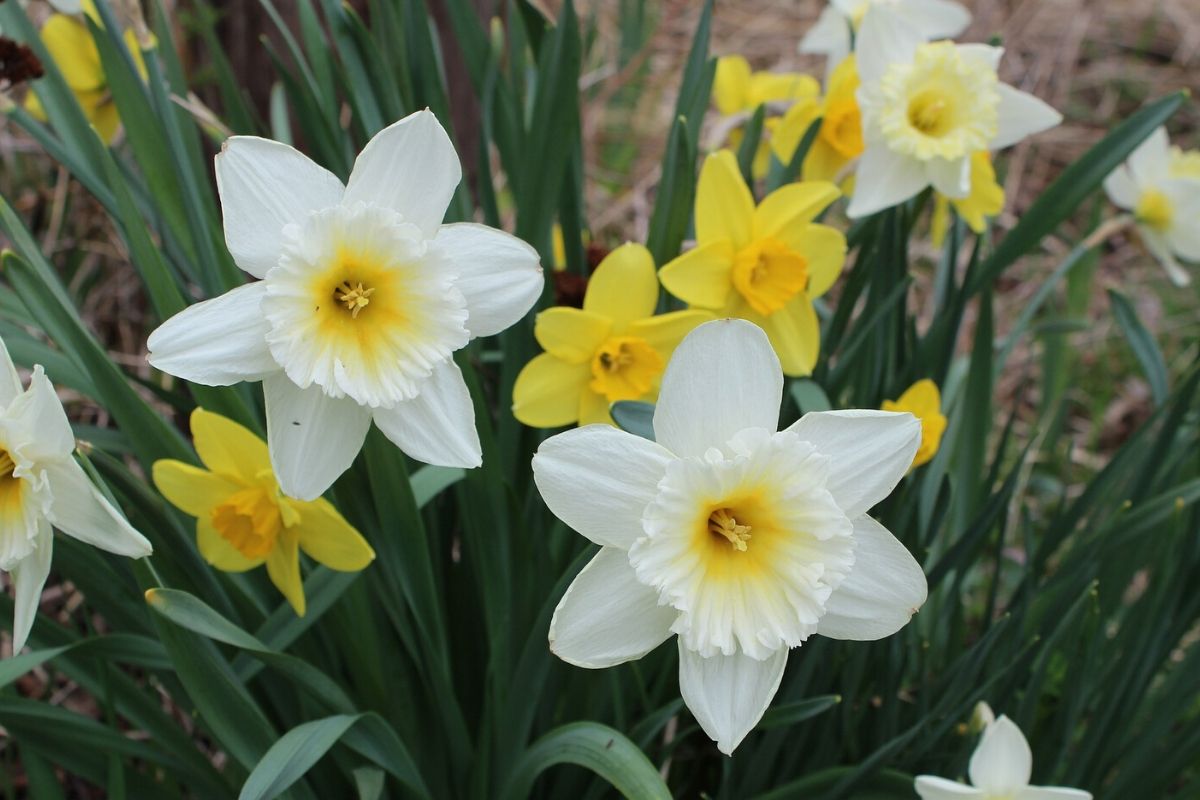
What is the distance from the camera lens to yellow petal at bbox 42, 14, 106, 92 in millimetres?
1611

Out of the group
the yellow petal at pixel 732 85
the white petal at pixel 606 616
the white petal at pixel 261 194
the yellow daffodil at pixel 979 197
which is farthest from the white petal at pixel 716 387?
the yellow petal at pixel 732 85

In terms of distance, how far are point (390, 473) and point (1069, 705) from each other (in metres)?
0.92

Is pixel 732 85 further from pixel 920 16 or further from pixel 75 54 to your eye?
pixel 75 54

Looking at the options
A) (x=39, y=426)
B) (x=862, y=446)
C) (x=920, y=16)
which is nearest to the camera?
(x=39, y=426)

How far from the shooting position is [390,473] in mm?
1121

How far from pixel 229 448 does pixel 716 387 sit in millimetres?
538

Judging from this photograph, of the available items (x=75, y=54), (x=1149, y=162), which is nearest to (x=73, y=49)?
(x=75, y=54)

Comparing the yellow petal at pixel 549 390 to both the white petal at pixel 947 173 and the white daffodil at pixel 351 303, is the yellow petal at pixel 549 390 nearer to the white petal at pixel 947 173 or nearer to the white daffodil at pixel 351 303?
the white daffodil at pixel 351 303

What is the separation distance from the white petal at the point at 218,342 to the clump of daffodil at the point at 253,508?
0.22 m

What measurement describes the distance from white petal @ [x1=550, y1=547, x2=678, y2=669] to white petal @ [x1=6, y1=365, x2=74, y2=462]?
0.43 m

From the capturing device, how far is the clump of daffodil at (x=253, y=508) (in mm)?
1129

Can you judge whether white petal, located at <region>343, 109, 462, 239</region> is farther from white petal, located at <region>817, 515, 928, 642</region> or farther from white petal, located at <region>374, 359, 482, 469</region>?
white petal, located at <region>817, 515, 928, 642</region>

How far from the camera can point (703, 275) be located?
4.30 feet

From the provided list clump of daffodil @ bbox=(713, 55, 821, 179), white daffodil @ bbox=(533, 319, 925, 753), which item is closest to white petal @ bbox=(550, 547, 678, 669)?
white daffodil @ bbox=(533, 319, 925, 753)
